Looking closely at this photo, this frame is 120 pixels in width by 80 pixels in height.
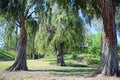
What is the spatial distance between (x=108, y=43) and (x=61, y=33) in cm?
1538

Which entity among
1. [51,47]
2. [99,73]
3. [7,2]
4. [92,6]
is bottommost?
[99,73]

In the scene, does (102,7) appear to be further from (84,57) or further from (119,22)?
(84,57)

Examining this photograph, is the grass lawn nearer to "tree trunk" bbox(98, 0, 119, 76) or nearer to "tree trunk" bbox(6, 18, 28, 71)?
"tree trunk" bbox(6, 18, 28, 71)

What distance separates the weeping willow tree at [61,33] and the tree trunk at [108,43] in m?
13.8

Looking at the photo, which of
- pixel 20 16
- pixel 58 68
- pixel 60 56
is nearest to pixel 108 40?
pixel 20 16

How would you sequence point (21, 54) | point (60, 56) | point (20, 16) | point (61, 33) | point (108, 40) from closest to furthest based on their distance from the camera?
point (108, 40)
point (20, 16)
point (21, 54)
point (61, 33)
point (60, 56)

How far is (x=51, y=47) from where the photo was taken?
30.5 meters

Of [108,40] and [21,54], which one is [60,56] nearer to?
[21,54]

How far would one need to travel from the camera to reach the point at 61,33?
95.1 feet

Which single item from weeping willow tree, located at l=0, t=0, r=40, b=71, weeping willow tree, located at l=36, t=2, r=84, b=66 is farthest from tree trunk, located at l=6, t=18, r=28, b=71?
weeping willow tree, located at l=36, t=2, r=84, b=66

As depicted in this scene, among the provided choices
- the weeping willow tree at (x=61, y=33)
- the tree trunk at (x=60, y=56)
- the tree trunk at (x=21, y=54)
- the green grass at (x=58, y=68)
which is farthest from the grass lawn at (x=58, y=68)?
the weeping willow tree at (x=61, y=33)

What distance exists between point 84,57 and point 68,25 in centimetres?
1528

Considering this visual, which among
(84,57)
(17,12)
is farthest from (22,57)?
(84,57)

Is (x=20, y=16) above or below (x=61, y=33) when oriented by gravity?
above
